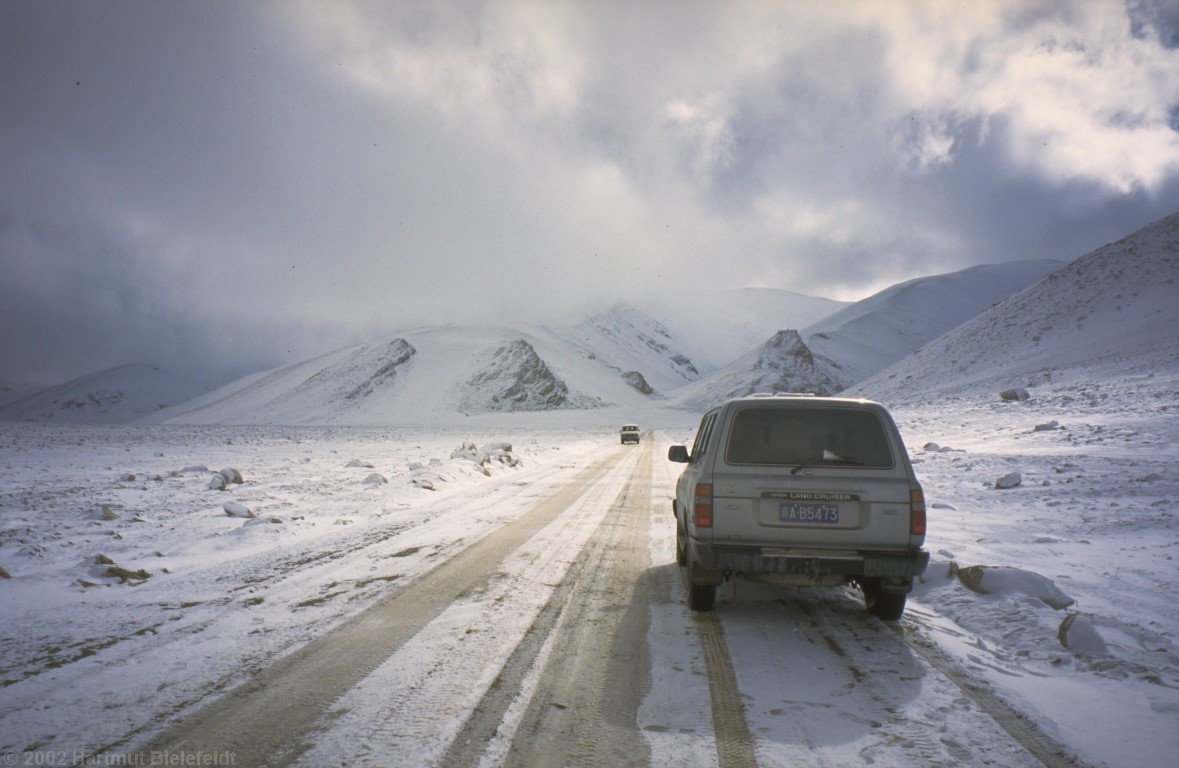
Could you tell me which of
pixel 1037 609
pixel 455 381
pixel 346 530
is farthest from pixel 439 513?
pixel 455 381

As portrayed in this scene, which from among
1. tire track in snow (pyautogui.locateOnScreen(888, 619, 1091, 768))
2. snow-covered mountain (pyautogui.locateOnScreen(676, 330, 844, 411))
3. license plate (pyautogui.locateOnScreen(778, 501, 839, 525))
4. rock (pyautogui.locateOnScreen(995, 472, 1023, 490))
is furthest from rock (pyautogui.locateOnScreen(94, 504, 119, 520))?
snow-covered mountain (pyautogui.locateOnScreen(676, 330, 844, 411))

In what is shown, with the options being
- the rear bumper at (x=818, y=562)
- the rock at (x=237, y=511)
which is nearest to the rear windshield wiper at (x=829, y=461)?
the rear bumper at (x=818, y=562)

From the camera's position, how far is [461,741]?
114 inches

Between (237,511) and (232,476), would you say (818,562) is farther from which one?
(232,476)

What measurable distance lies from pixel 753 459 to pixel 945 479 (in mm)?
10990

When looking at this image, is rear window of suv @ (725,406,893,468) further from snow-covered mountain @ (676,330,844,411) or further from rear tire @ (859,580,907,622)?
snow-covered mountain @ (676,330,844,411)

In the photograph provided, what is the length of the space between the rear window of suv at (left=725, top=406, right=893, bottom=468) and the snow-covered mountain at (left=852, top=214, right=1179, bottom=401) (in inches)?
1327

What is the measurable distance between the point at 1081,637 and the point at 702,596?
9.54ft

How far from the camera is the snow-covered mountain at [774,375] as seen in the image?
11889 centimetres

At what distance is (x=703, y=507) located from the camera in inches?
190

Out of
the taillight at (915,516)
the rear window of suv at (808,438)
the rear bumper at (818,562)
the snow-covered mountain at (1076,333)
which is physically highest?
the snow-covered mountain at (1076,333)

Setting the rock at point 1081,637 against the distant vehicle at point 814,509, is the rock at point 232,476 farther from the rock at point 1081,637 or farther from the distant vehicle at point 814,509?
the rock at point 1081,637

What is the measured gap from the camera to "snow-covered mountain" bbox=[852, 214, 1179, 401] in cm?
3516

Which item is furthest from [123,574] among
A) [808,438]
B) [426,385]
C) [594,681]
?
[426,385]
